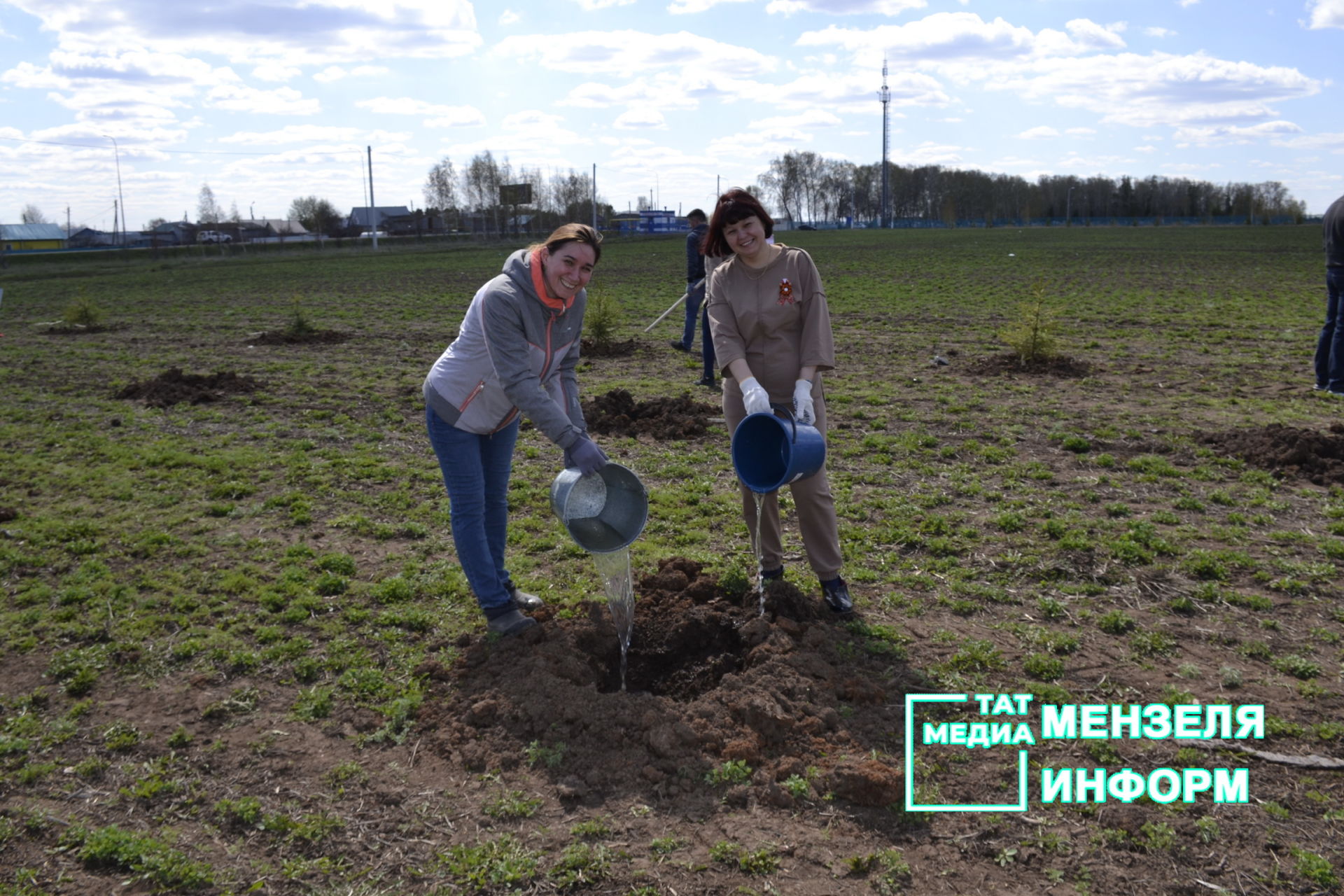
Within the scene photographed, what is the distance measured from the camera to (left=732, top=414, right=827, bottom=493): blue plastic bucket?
4.11 metres

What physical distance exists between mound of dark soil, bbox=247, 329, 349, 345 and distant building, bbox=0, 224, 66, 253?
91.0 metres

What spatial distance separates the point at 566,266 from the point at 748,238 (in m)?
0.96

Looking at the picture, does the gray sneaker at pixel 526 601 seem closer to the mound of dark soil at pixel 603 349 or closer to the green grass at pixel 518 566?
the green grass at pixel 518 566

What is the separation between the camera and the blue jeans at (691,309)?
1196 centimetres

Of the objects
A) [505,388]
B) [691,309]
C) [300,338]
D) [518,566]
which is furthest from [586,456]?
[300,338]

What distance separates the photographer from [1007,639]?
14.5 feet

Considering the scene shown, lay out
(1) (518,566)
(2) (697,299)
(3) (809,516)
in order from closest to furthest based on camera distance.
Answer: (3) (809,516), (1) (518,566), (2) (697,299)

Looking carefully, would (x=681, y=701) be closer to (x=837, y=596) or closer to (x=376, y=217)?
(x=837, y=596)

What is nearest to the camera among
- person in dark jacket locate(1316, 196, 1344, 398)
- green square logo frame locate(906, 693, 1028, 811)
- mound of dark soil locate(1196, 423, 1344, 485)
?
green square logo frame locate(906, 693, 1028, 811)

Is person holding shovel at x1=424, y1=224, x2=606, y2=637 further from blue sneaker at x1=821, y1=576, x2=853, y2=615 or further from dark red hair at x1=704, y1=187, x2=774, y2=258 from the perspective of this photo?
blue sneaker at x1=821, y1=576, x2=853, y2=615

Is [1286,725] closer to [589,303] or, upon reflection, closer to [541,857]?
[541,857]

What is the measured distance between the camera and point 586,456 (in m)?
3.83

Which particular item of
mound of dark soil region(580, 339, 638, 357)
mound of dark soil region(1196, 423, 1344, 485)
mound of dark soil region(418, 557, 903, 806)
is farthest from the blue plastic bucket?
mound of dark soil region(580, 339, 638, 357)

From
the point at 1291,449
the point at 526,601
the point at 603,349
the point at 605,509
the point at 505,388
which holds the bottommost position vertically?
the point at 526,601
